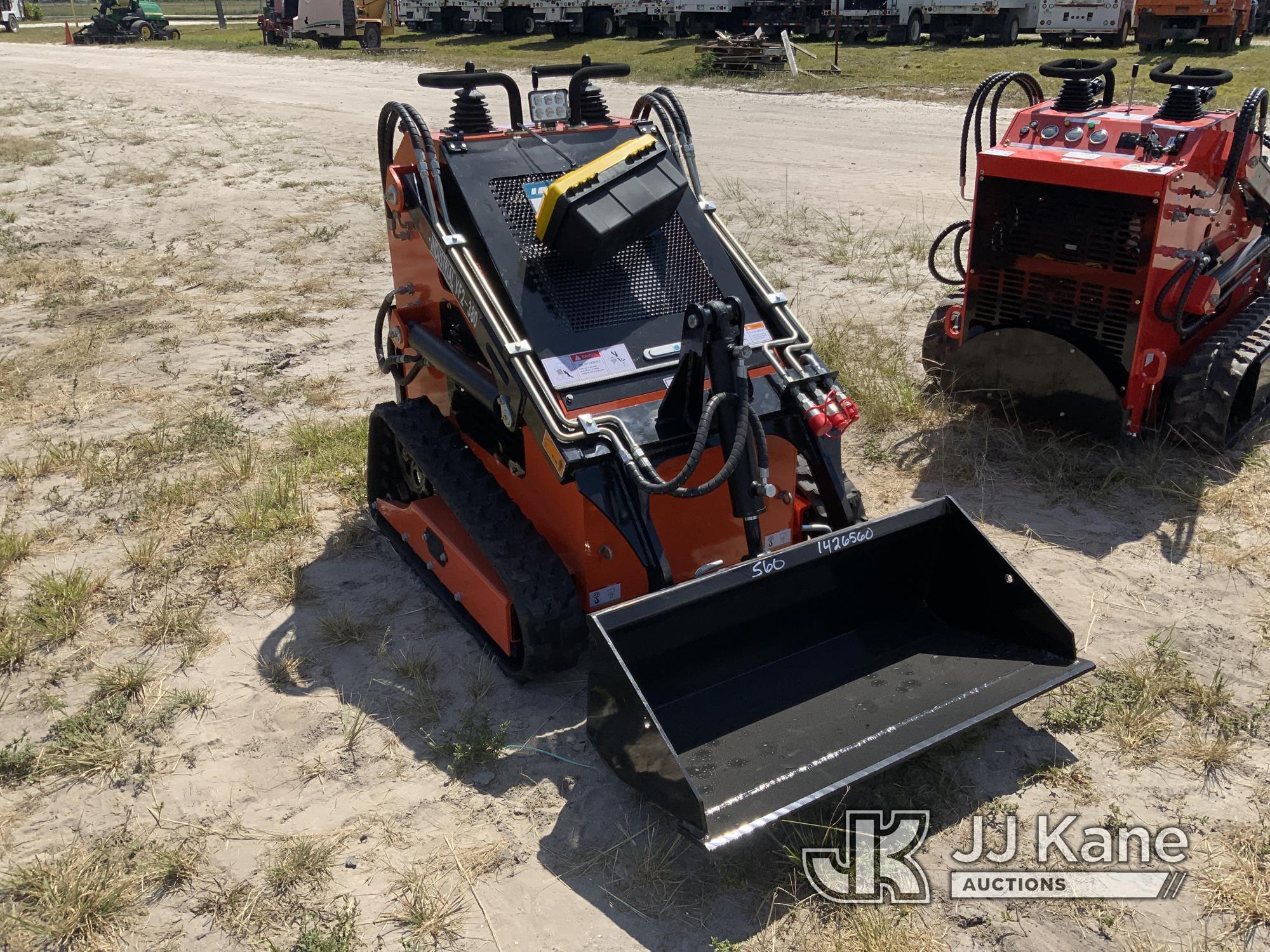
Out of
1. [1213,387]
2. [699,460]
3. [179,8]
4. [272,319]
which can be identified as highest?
[179,8]

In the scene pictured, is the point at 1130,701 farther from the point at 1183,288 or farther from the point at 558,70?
the point at 558,70

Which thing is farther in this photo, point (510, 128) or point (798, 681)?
point (510, 128)

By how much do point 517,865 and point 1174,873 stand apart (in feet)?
6.28

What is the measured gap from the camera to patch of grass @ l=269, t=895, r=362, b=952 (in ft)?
9.98

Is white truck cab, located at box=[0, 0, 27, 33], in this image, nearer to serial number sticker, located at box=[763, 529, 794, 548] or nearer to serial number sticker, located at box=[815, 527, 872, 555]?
serial number sticker, located at box=[763, 529, 794, 548]

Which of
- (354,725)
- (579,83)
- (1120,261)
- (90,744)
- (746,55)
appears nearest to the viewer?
(90,744)

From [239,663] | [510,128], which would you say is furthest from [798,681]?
[510,128]

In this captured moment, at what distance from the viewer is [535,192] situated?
445cm

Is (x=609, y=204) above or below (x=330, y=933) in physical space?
above

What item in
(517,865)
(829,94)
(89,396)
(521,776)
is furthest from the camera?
(829,94)

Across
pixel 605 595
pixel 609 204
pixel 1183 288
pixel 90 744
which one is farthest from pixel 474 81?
pixel 1183 288

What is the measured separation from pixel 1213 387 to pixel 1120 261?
761 millimetres

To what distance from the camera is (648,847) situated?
3.35m

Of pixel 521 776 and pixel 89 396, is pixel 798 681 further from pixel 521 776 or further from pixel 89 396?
pixel 89 396
